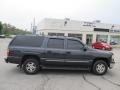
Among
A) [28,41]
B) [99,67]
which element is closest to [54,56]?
[28,41]

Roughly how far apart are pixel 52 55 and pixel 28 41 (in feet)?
4.26

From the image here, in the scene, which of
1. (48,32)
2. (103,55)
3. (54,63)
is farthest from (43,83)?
(48,32)

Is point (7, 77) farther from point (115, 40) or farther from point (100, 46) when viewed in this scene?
point (115, 40)

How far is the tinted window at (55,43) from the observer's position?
800cm

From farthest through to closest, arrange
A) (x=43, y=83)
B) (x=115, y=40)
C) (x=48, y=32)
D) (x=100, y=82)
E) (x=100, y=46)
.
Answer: (x=115, y=40)
(x=48, y=32)
(x=100, y=46)
(x=100, y=82)
(x=43, y=83)

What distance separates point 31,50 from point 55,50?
1078 mm

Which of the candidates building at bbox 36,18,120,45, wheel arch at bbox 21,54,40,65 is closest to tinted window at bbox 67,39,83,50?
wheel arch at bbox 21,54,40,65

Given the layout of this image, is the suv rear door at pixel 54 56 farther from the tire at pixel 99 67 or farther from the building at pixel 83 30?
the building at pixel 83 30

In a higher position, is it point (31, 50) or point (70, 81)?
point (31, 50)

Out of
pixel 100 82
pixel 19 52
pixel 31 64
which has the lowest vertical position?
pixel 100 82

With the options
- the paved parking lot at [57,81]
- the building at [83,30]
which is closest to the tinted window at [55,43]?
the paved parking lot at [57,81]

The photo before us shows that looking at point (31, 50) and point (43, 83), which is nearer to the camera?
point (43, 83)

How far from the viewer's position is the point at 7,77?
7.12 m

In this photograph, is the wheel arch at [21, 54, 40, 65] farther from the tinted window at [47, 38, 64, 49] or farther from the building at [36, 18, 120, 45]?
the building at [36, 18, 120, 45]
